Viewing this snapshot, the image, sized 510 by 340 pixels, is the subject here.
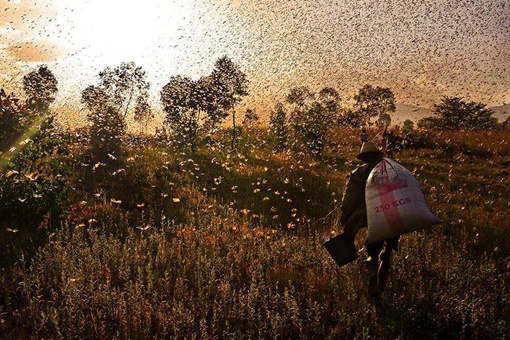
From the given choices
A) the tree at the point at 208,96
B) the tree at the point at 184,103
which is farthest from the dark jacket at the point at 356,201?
the tree at the point at 208,96

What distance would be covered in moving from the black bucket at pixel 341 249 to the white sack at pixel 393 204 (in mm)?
603

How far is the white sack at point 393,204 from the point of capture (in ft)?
12.0

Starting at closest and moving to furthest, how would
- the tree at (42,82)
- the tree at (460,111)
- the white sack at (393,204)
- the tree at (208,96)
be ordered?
1. the white sack at (393,204)
2. the tree at (208,96)
3. the tree at (460,111)
4. the tree at (42,82)

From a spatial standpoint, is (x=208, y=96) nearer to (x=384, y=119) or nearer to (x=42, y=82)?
(x=384, y=119)

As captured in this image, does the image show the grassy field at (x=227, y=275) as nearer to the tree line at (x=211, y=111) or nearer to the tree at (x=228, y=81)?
the tree line at (x=211, y=111)

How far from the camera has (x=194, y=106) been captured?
24.3 meters

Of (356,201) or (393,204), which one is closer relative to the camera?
(393,204)

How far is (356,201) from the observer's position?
4.59m

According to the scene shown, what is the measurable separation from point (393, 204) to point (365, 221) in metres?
0.82

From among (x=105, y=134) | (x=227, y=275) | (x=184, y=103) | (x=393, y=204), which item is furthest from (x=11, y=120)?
(x=184, y=103)

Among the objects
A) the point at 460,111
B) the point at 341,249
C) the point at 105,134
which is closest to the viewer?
the point at 341,249

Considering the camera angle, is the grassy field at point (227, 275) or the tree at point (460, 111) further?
the tree at point (460, 111)

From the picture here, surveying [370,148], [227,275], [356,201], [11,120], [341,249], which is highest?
[11,120]

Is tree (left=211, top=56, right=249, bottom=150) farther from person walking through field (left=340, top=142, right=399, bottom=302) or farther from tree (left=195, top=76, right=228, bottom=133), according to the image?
person walking through field (left=340, top=142, right=399, bottom=302)
